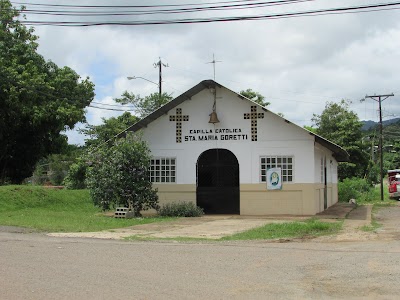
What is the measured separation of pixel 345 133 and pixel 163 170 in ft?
84.3

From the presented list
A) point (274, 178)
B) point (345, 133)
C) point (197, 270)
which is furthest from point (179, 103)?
point (345, 133)

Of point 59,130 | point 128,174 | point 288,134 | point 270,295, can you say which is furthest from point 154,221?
point 59,130

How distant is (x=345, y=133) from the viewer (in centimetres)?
4338

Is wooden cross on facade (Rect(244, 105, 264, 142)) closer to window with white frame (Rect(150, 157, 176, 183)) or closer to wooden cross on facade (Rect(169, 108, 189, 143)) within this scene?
wooden cross on facade (Rect(169, 108, 189, 143))

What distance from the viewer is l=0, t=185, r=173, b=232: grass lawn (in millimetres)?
16141

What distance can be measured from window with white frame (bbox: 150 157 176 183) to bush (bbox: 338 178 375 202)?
57.9ft

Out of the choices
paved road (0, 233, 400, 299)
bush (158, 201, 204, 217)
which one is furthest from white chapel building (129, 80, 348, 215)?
paved road (0, 233, 400, 299)

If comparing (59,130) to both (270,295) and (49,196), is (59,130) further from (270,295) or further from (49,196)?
(270,295)

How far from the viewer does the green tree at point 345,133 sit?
4344 cm

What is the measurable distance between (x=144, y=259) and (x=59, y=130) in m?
21.6

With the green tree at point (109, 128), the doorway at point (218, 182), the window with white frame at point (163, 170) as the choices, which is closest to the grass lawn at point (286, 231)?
the doorway at point (218, 182)

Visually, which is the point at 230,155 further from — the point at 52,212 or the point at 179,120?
the point at 52,212

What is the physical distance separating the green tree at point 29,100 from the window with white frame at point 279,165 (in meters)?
12.1

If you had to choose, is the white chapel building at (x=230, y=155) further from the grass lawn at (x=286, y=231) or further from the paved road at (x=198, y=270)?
the paved road at (x=198, y=270)
